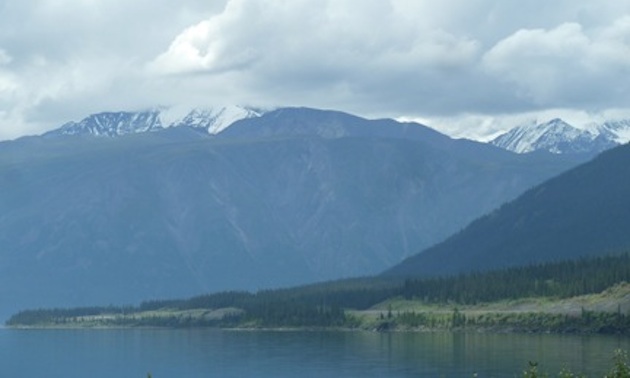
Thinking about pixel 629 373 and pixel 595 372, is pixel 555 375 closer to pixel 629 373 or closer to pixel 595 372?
pixel 595 372

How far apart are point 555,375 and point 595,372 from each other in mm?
9663

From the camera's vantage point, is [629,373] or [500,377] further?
[500,377]

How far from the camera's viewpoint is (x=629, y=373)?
85.7 metres

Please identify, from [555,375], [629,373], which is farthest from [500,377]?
[629,373]

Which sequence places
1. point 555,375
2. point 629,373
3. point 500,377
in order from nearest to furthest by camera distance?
point 629,373 < point 555,375 < point 500,377

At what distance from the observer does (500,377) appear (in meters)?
197

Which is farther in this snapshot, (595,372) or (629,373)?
(595,372)

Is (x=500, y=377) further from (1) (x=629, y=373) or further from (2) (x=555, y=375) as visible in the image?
(1) (x=629, y=373)

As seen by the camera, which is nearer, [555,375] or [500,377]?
[555,375]

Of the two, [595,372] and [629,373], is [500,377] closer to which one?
[595,372]

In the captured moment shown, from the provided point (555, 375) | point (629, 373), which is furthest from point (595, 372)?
point (629, 373)

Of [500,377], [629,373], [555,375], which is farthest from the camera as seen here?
[500,377]

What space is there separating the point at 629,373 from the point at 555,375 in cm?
10148

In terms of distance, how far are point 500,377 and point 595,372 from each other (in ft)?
48.4
